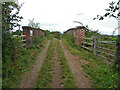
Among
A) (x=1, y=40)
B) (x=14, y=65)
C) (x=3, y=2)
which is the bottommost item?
(x=14, y=65)

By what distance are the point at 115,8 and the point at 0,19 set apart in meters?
3.30

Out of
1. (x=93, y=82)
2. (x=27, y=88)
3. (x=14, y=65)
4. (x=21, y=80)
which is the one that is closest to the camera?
(x=27, y=88)

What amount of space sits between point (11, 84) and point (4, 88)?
232 mm

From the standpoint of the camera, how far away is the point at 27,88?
2801 millimetres

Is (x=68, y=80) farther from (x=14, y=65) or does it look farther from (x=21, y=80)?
(x=14, y=65)

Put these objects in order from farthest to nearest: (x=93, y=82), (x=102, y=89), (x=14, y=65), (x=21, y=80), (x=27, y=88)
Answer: (x=14, y=65) → (x=21, y=80) → (x=93, y=82) → (x=27, y=88) → (x=102, y=89)

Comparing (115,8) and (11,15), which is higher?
(11,15)

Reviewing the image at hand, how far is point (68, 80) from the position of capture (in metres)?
3.12

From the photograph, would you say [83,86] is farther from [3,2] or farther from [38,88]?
→ [3,2]

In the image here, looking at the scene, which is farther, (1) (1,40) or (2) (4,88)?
(1) (1,40)

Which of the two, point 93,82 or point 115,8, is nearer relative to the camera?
point 115,8

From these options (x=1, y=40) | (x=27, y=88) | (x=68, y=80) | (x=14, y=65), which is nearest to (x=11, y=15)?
(x=1, y=40)

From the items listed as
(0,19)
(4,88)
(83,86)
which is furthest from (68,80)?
(0,19)

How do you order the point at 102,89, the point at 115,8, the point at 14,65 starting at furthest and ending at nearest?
the point at 14,65 < the point at 102,89 < the point at 115,8
